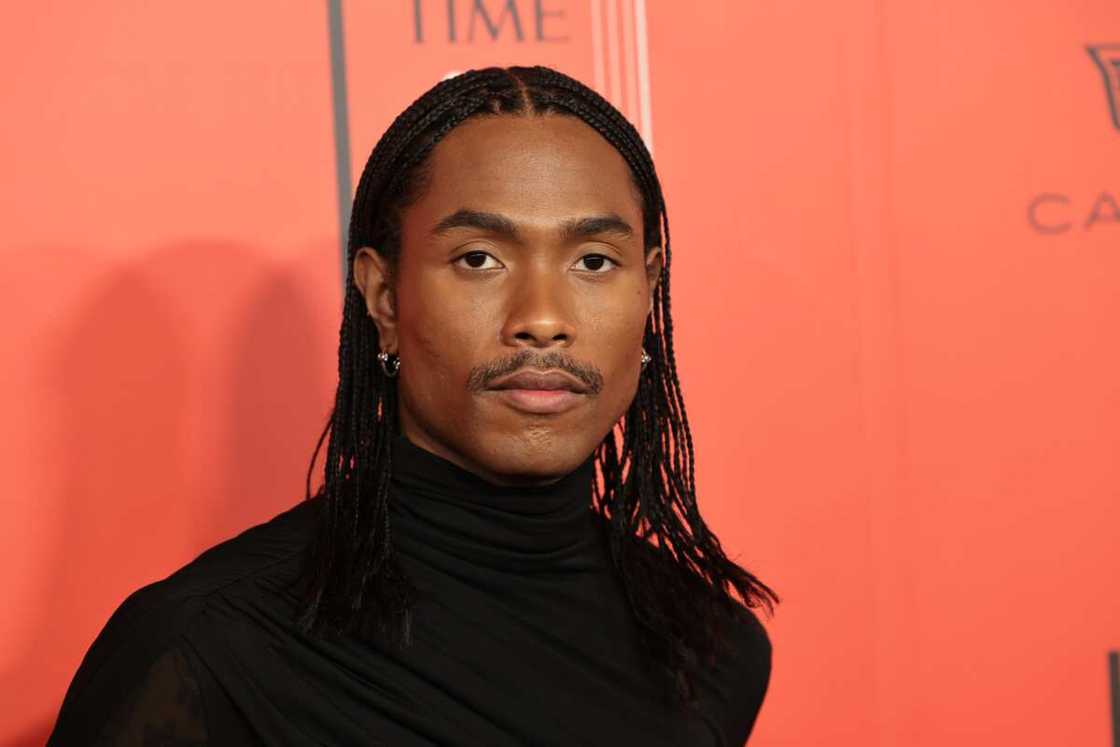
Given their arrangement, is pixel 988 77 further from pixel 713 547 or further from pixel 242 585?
pixel 242 585

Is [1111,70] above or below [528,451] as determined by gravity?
above

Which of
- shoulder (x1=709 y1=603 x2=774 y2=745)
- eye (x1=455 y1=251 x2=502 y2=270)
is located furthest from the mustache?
shoulder (x1=709 y1=603 x2=774 y2=745)

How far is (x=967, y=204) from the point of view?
2.27m

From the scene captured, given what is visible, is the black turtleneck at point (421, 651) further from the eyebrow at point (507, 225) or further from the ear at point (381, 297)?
the eyebrow at point (507, 225)

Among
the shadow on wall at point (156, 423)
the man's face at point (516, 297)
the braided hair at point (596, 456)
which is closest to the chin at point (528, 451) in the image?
the man's face at point (516, 297)

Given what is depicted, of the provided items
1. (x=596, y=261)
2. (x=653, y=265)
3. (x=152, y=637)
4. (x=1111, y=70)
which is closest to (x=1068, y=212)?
(x=1111, y=70)

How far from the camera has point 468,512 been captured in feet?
4.92

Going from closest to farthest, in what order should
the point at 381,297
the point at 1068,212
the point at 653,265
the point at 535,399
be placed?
the point at 535,399 → the point at 381,297 → the point at 653,265 → the point at 1068,212

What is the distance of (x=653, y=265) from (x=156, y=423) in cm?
74

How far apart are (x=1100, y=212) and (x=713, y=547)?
37.3 inches

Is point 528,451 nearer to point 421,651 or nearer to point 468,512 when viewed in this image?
point 468,512

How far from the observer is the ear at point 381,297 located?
61.1 inches

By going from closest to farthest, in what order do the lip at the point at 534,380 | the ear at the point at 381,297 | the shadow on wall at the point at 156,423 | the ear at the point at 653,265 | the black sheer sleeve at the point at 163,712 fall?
the black sheer sleeve at the point at 163,712, the lip at the point at 534,380, the ear at the point at 381,297, the ear at the point at 653,265, the shadow on wall at the point at 156,423

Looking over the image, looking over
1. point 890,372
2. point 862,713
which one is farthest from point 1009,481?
point 862,713
